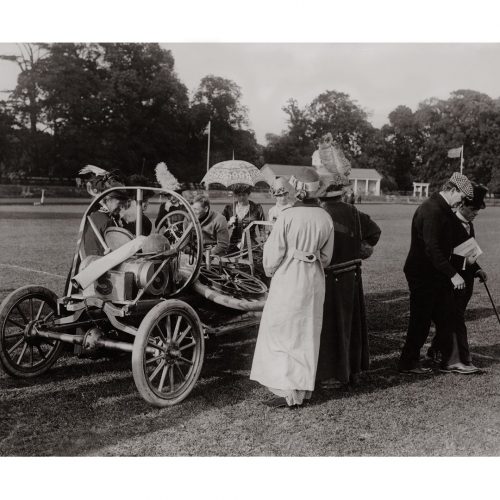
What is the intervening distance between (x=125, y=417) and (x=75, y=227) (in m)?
15.9

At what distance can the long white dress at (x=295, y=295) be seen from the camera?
4449mm

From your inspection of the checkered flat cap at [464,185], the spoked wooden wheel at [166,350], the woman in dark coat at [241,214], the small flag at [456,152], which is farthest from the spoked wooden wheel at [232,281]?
the small flag at [456,152]

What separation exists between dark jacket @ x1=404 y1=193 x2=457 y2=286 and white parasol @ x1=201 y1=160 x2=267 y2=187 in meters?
A: 2.86

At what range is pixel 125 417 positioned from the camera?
432 centimetres

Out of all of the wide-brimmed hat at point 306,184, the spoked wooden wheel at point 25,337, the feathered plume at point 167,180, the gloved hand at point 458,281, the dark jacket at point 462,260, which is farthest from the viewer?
the feathered plume at point 167,180

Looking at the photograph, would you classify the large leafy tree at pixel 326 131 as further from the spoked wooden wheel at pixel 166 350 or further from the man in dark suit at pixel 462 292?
the spoked wooden wheel at pixel 166 350

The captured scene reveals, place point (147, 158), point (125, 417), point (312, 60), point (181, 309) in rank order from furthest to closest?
point (147, 158) → point (312, 60) → point (181, 309) → point (125, 417)

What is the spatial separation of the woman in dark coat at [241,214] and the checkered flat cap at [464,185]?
3.11 metres

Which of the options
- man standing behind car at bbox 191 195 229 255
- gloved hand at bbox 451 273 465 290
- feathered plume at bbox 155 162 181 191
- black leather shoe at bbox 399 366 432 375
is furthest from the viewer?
feathered plume at bbox 155 162 181 191

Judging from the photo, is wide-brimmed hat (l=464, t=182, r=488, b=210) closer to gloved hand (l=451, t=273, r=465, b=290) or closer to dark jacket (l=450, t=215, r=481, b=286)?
dark jacket (l=450, t=215, r=481, b=286)

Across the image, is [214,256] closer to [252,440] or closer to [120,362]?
[120,362]

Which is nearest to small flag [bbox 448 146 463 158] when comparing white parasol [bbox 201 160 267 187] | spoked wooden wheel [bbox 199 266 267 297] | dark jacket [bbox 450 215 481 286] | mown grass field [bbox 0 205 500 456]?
white parasol [bbox 201 160 267 187]

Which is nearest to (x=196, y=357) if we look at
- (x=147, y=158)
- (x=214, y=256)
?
(x=214, y=256)

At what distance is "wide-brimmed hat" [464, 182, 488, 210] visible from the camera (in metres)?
5.38
